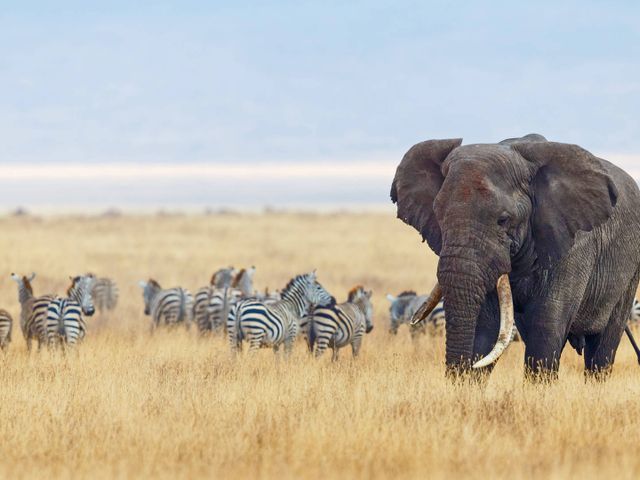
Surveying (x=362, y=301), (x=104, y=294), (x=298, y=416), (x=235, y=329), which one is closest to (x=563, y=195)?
(x=298, y=416)

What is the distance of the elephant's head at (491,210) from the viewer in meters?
10.5

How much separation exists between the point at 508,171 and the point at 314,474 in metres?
3.90

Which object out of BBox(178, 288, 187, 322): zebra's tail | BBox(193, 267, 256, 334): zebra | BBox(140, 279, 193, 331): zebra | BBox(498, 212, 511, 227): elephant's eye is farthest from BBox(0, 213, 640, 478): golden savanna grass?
BBox(178, 288, 187, 322): zebra's tail

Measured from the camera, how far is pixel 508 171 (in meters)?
11.0

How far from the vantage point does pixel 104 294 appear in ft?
83.7

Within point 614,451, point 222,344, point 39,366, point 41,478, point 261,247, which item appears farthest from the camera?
point 261,247

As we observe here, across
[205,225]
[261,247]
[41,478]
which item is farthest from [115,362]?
[205,225]

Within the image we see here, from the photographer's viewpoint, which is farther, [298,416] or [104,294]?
[104,294]

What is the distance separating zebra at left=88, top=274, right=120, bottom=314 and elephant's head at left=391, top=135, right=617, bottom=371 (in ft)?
47.2

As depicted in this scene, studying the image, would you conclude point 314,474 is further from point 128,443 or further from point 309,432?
point 128,443

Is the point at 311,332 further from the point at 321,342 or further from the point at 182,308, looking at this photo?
the point at 182,308

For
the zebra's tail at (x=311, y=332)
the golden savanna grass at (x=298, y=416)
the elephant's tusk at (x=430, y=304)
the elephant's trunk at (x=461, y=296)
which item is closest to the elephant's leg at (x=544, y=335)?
the golden savanna grass at (x=298, y=416)

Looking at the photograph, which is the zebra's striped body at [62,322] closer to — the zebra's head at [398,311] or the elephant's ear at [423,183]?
the zebra's head at [398,311]

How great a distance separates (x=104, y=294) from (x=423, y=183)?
14.9m
